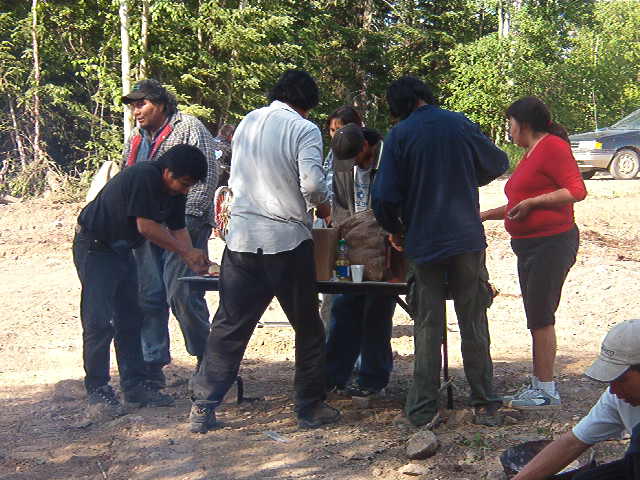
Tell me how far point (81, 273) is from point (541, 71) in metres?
18.3

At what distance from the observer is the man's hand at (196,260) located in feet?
18.9

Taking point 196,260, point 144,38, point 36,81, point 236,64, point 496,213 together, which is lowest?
point 196,260

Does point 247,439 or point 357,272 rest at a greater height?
point 357,272

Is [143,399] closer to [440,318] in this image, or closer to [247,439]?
[247,439]

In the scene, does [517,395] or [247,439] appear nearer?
[247,439]

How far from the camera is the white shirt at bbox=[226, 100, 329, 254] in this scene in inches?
202

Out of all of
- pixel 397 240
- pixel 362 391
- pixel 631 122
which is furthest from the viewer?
pixel 631 122

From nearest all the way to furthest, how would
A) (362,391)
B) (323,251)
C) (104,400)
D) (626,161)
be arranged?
(323,251) → (104,400) → (362,391) → (626,161)

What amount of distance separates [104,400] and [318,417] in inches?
57.9

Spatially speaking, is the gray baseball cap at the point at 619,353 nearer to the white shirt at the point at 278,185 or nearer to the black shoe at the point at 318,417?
the white shirt at the point at 278,185

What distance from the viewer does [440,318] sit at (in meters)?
5.18

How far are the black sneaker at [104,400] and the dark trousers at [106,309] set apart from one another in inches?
1.5

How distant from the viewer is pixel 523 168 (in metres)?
5.48

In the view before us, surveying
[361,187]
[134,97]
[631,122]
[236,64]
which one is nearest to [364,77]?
[236,64]
